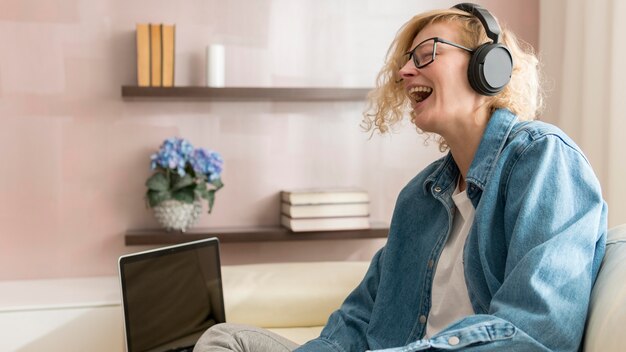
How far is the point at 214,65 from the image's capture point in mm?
2654

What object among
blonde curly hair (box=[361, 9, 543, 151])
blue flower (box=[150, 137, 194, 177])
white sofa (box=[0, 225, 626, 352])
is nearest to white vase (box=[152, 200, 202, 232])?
blue flower (box=[150, 137, 194, 177])

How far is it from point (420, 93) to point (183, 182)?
1.13m

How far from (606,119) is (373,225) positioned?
33.5 inches

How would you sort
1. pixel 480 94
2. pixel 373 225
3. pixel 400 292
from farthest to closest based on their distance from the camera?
pixel 373 225
pixel 400 292
pixel 480 94

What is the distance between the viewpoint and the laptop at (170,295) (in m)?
2.04

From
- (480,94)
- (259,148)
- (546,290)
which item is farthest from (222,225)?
(546,290)

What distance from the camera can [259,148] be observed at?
2809 mm

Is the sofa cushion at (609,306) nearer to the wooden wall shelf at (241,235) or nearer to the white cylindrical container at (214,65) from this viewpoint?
the wooden wall shelf at (241,235)

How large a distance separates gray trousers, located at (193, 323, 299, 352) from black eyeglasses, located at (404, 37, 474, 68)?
0.65 metres

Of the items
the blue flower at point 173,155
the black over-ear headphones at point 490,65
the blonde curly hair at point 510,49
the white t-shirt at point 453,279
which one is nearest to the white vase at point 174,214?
the blue flower at point 173,155

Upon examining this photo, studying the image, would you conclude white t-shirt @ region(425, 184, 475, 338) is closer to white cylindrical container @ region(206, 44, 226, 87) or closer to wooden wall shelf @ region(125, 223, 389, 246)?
wooden wall shelf @ region(125, 223, 389, 246)

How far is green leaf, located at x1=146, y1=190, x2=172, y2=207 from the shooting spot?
102 inches

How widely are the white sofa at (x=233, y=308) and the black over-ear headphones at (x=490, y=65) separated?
0.91m

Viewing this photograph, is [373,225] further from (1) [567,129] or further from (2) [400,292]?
(2) [400,292]
